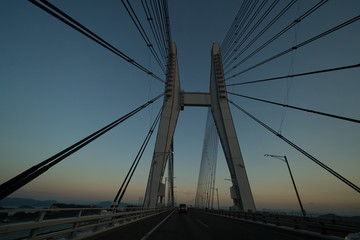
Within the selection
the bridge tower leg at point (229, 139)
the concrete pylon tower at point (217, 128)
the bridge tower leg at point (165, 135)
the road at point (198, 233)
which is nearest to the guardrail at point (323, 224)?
the road at point (198, 233)

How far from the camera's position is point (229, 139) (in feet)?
65.4

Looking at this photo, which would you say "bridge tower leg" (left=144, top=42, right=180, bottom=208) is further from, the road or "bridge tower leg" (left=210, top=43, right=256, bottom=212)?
the road

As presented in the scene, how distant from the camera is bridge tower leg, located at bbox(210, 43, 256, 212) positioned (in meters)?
18.0

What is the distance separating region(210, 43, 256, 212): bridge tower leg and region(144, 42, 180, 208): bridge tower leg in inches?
206

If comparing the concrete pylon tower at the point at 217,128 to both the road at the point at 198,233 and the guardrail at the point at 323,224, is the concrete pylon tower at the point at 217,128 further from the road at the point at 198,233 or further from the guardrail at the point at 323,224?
the road at the point at 198,233

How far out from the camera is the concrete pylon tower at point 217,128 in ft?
60.7

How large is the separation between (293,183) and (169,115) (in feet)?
49.3

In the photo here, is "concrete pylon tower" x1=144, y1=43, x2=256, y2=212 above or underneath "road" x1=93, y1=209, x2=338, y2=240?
above

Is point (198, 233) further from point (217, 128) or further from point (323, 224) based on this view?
point (217, 128)

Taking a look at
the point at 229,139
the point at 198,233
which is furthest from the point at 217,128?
the point at 198,233

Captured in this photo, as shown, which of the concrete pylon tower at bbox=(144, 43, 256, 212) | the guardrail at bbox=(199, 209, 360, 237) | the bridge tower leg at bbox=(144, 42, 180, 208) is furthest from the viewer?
the bridge tower leg at bbox=(144, 42, 180, 208)

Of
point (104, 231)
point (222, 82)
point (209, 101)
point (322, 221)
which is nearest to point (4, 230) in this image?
point (104, 231)

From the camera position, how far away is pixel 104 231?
8.21 meters

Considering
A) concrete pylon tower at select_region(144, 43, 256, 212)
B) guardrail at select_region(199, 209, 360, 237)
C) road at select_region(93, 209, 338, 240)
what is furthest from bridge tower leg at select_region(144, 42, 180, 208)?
guardrail at select_region(199, 209, 360, 237)
